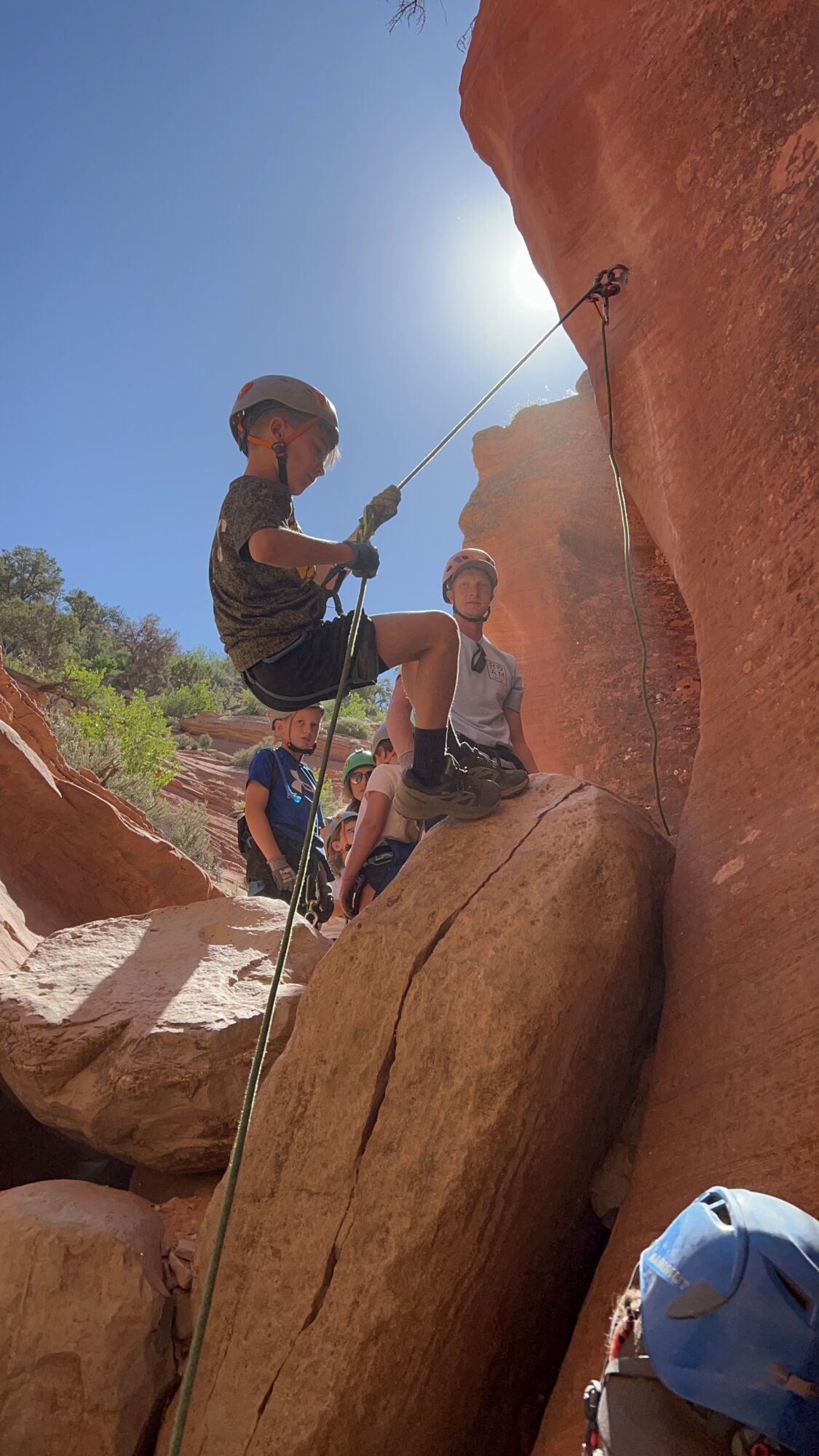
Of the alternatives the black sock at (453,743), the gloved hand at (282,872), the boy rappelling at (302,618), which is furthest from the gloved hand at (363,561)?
the gloved hand at (282,872)

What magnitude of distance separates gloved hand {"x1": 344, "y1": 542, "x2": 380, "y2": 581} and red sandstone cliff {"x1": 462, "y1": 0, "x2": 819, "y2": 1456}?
1427 millimetres

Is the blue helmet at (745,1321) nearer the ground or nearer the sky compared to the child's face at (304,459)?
nearer the ground

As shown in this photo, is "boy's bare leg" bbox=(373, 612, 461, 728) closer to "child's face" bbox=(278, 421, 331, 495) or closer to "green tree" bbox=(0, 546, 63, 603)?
"child's face" bbox=(278, 421, 331, 495)

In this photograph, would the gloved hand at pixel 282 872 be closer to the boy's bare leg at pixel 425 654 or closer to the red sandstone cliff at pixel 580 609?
the boy's bare leg at pixel 425 654

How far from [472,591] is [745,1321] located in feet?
12.2

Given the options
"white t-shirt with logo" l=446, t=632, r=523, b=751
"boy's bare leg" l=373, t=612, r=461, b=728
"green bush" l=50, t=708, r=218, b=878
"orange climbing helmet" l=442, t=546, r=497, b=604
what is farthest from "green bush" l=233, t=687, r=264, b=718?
"boy's bare leg" l=373, t=612, r=461, b=728

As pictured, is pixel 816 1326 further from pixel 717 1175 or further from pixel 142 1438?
pixel 142 1438

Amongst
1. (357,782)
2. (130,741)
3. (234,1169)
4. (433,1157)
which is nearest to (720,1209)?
(433,1157)

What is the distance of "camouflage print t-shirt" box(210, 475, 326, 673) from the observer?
10.7ft

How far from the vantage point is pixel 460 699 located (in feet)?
14.7

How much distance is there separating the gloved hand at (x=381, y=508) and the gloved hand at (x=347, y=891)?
206cm

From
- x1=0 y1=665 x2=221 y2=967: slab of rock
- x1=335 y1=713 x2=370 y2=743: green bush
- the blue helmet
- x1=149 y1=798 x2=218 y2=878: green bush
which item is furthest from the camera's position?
x1=335 y1=713 x2=370 y2=743: green bush

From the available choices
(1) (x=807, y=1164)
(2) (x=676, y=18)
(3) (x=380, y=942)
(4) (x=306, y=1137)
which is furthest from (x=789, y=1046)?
(2) (x=676, y=18)

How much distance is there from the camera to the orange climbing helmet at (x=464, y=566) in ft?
15.7
